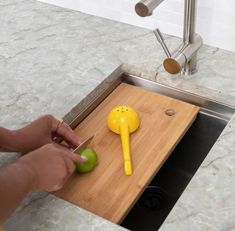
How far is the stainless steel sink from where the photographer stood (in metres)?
1.07

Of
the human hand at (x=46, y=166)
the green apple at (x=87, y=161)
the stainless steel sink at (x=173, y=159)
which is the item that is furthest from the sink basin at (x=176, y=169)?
the human hand at (x=46, y=166)

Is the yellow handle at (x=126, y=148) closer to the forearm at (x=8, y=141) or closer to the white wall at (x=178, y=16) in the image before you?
the forearm at (x=8, y=141)

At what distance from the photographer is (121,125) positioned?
978 millimetres

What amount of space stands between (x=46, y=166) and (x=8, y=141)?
0.15m

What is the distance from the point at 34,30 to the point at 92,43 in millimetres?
204

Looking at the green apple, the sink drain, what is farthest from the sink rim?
the sink drain

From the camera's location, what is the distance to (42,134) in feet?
2.93

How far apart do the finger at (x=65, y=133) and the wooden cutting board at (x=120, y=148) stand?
2.7 inches

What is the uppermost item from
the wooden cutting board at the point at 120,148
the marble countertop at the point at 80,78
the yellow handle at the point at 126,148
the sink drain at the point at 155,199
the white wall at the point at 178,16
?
the white wall at the point at 178,16

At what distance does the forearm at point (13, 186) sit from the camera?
66 cm

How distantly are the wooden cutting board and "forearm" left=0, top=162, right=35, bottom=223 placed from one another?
18cm

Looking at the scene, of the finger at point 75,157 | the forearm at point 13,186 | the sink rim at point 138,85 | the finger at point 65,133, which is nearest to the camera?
the forearm at point 13,186

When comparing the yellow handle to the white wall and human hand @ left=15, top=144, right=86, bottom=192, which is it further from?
the white wall

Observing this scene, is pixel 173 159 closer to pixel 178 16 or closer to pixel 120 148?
pixel 120 148
